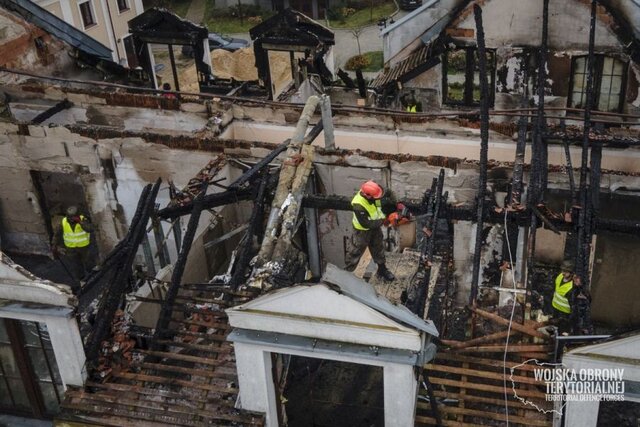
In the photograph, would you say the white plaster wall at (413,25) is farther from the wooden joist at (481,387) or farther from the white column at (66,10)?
the white column at (66,10)

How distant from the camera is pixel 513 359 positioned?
10711mm

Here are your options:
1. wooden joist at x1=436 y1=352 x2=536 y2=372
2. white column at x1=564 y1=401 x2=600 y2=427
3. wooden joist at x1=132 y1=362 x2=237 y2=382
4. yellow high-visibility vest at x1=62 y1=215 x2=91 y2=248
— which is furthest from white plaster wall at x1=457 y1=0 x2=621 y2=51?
wooden joist at x1=132 y1=362 x2=237 y2=382

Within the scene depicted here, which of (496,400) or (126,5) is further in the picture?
(126,5)

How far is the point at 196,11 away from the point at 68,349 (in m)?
43.9

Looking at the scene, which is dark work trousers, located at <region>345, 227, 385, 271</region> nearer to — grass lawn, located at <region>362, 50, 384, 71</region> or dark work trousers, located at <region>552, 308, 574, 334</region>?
dark work trousers, located at <region>552, 308, 574, 334</region>

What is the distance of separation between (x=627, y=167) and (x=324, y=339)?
1011 centimetres

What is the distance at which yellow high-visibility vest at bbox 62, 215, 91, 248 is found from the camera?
704 inches

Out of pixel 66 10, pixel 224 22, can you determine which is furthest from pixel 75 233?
pixel 224 22

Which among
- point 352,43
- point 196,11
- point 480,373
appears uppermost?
point 480,373

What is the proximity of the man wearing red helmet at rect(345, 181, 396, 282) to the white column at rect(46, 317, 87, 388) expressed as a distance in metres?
5.00

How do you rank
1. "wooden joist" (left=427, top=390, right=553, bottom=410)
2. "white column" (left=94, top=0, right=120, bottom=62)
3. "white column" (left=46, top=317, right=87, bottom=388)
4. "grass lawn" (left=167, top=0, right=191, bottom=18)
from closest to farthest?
"wooden joist" (left=427, top=390, right=553, bottom=410), "white column" (left=46, top=317, right=87, bottom=388), "white column" (left=94, top=0, right=120, bottom=62), "grass lawn" (left=167, top=0, right=191, bottom=18)

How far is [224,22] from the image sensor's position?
49.1m

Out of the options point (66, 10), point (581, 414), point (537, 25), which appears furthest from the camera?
point (66, 10)

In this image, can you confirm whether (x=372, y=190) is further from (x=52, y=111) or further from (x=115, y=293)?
(x=52, y=111)
